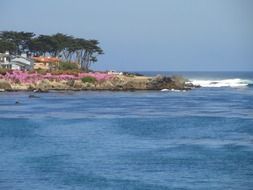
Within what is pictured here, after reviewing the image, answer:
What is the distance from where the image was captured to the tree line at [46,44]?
106875mm

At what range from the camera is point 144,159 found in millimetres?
27672

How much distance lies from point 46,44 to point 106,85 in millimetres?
25396

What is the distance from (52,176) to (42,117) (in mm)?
23663

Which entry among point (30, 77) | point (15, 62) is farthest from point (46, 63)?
point (30, 77)

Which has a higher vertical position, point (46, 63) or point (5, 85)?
point (46, 63)

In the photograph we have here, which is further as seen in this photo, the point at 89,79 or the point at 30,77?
the point at 89,79

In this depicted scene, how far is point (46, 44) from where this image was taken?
109 m

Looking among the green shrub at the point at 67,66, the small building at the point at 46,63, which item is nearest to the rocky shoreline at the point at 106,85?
the green shrub at the point at 67,66

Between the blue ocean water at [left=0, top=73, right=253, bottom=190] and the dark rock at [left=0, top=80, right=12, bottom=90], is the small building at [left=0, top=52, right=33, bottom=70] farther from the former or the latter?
the blue ocean water at [left=0, top=73, right=253, bottom=190]

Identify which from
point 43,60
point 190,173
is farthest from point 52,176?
point 43,60

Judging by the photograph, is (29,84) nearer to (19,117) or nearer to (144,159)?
(19,117)

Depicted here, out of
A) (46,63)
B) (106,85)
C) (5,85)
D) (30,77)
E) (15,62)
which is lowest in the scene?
(106,85)

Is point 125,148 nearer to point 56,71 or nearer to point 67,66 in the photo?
point 56,71

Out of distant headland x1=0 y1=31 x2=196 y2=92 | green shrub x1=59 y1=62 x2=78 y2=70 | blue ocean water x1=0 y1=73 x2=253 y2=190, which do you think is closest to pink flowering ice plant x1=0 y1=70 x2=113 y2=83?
distant headland x1=0 y1=31 x2=196 y2=92
